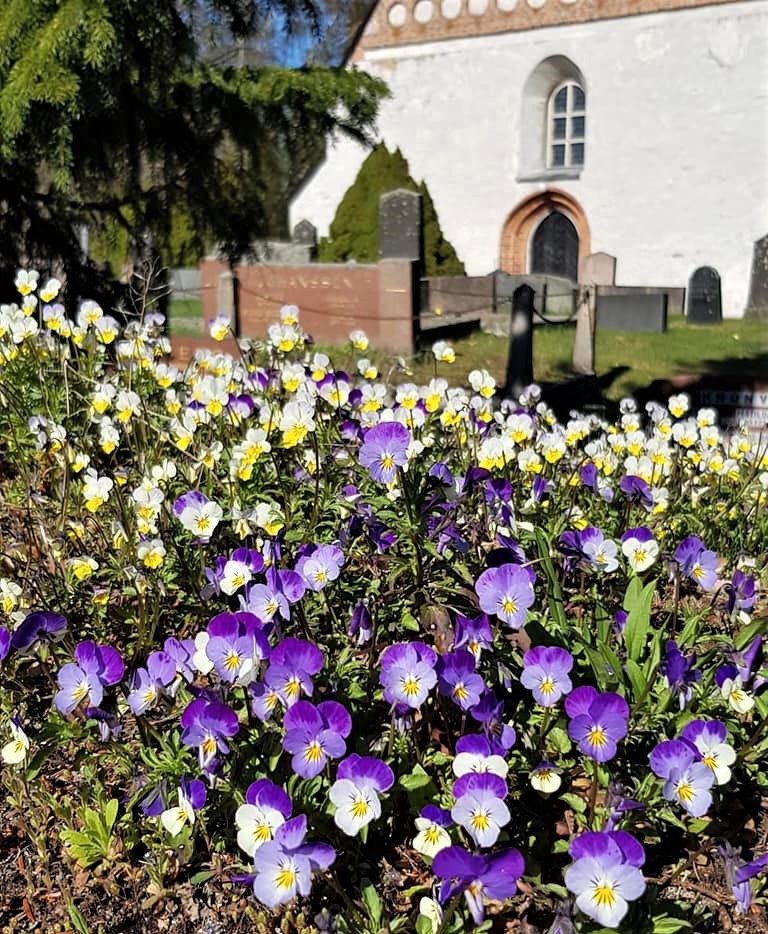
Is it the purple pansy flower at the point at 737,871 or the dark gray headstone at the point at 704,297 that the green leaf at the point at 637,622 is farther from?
the dark gray headstone at the point at 704,297

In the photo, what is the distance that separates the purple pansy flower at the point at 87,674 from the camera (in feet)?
5.14

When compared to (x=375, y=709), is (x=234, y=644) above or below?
above

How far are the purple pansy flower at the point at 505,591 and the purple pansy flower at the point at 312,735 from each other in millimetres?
317

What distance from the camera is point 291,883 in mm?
1269

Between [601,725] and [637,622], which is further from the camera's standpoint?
[637,622]

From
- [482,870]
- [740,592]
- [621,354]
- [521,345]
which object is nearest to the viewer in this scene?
Answer: [482,870]

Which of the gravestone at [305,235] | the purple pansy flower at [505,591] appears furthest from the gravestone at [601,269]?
the purple pansy flower at [505,591]

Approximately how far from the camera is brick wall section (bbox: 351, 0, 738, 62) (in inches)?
742

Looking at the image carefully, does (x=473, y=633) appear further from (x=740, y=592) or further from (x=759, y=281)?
(x=759, y=281)

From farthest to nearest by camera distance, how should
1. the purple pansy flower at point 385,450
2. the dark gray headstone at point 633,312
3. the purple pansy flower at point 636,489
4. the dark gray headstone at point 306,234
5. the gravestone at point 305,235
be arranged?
the dark gray headstone at point 306,234 < the gravestone at point 305,235 < the dark gray headstone at point 633,312 < the purple pansy flower at point 636,489 < the purple pansy flower at point 385,450

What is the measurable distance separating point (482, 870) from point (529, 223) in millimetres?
20770

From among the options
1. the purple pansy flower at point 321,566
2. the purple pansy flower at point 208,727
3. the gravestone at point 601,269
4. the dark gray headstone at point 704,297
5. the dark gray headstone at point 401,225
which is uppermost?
the dark gray headstone at point 401,225

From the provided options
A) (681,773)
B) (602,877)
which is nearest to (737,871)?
(681,773)

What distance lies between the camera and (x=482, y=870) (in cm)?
121
